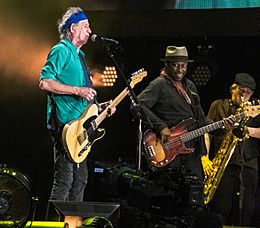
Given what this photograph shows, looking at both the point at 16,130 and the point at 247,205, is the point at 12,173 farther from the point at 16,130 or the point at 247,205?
the point at 247,205

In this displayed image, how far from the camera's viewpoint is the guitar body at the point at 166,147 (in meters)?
5.83

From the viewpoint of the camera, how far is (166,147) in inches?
231

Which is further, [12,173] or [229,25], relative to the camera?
[229,25]

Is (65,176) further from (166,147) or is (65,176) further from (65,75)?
(166,147)

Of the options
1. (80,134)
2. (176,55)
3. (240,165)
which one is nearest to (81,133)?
(80,134)

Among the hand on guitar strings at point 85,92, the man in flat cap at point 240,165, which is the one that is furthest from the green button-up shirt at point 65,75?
the man in flat cap at point 240,165

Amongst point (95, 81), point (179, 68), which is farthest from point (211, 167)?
point (95, 81)

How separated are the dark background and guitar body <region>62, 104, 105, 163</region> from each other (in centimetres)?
212

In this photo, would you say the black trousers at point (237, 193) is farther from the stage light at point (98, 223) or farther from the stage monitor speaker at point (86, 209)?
the stage light at point (98, 223)

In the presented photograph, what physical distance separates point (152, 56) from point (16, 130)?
203 cm

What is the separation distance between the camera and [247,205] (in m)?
6.88

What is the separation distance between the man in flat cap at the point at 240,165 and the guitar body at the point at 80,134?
2.03 meters

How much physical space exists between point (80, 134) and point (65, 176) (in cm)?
39

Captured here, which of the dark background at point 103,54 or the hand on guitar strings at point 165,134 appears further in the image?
the dark background at point 103,54
